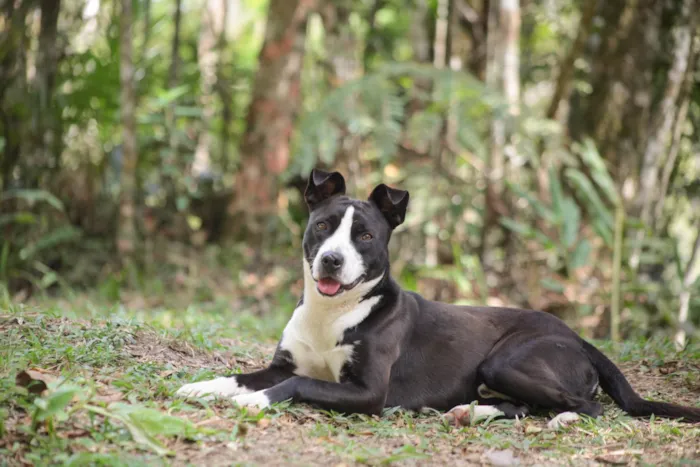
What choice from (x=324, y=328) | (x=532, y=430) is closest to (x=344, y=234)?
(x=324, y=328)

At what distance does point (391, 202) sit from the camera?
4.66m

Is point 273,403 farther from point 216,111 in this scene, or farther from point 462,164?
point 216,111

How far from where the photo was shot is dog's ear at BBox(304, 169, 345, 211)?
4695 millimetres

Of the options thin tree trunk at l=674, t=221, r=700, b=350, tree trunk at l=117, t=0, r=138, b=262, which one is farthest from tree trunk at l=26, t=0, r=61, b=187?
thin tree trunk at l=674, t=221, r=700, b=350

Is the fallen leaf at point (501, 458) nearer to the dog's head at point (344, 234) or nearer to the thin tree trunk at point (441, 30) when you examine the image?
the dog's head at point (344, 234)

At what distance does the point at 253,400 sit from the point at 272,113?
703 centimetres

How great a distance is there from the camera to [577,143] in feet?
33.1

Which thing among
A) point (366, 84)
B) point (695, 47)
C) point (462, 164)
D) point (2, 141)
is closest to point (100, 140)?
point (2, 141)

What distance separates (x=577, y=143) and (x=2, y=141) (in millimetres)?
7401

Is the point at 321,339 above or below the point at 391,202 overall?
below

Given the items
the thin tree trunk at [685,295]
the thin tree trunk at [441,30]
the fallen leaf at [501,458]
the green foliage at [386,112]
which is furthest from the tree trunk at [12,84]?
the thin tree trunk at [685,295]

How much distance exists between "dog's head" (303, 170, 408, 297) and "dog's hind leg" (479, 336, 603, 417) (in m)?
0.94

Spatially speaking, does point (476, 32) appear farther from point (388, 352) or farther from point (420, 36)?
point (388, 352)

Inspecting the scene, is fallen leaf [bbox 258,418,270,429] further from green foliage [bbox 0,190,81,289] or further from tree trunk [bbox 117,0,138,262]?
tree trunk [bbox 117,0,138,262]
